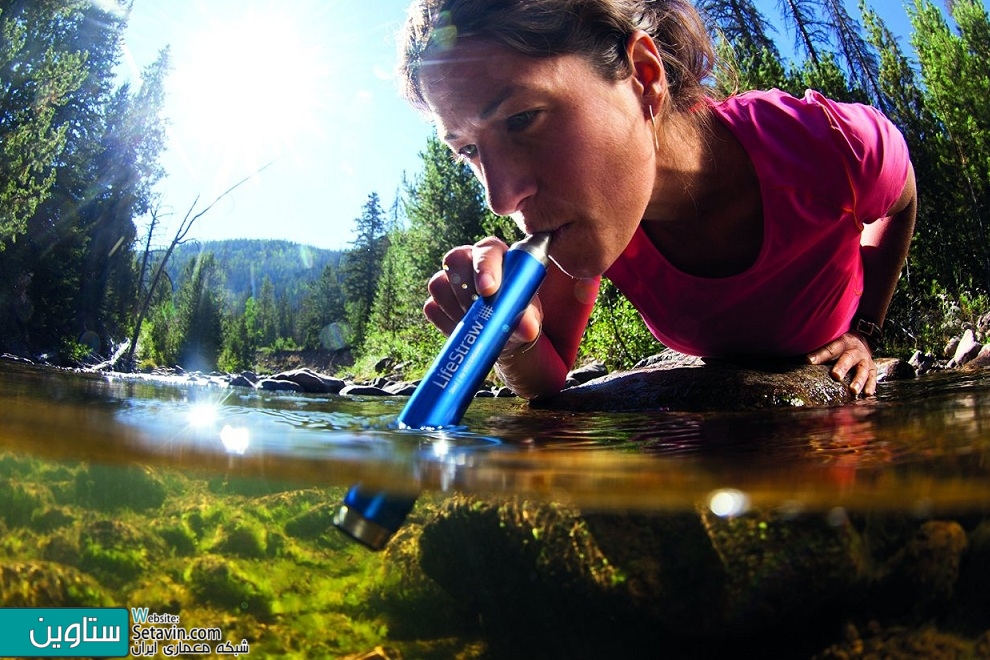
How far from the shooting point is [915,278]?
8.14 feet

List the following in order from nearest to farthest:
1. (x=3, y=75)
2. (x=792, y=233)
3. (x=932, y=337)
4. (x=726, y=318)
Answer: (x=792, y=233) → (x=726, y=318) → (x=932, y=337) → (x=3, y=75)

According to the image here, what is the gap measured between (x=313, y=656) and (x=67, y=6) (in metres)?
5.46

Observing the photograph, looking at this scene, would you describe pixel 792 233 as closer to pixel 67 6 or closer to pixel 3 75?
pixel 3 75

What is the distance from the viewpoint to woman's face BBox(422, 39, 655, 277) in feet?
2.71

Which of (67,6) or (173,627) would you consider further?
(67,6)

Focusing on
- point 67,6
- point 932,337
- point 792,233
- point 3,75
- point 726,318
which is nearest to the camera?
point 792,233

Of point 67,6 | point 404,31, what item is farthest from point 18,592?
point 67,6

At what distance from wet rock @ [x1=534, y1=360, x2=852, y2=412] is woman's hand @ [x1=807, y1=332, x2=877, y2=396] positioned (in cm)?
3

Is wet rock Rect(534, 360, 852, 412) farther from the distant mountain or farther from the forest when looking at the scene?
the distant mountain

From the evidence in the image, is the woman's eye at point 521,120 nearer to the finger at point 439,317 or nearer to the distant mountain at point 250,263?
the finger at point 439,317

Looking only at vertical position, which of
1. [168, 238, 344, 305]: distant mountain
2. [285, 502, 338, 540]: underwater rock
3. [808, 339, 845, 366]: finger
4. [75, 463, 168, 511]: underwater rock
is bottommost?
[285, 502, 338, 540]: underwater rock

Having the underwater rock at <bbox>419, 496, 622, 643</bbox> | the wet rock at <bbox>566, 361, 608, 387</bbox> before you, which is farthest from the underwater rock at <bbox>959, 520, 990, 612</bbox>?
the wet rock at <bbox>566, 361, 608, 387</bbox>

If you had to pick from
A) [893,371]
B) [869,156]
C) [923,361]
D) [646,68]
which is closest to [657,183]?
[646,68]

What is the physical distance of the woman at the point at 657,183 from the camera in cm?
84
